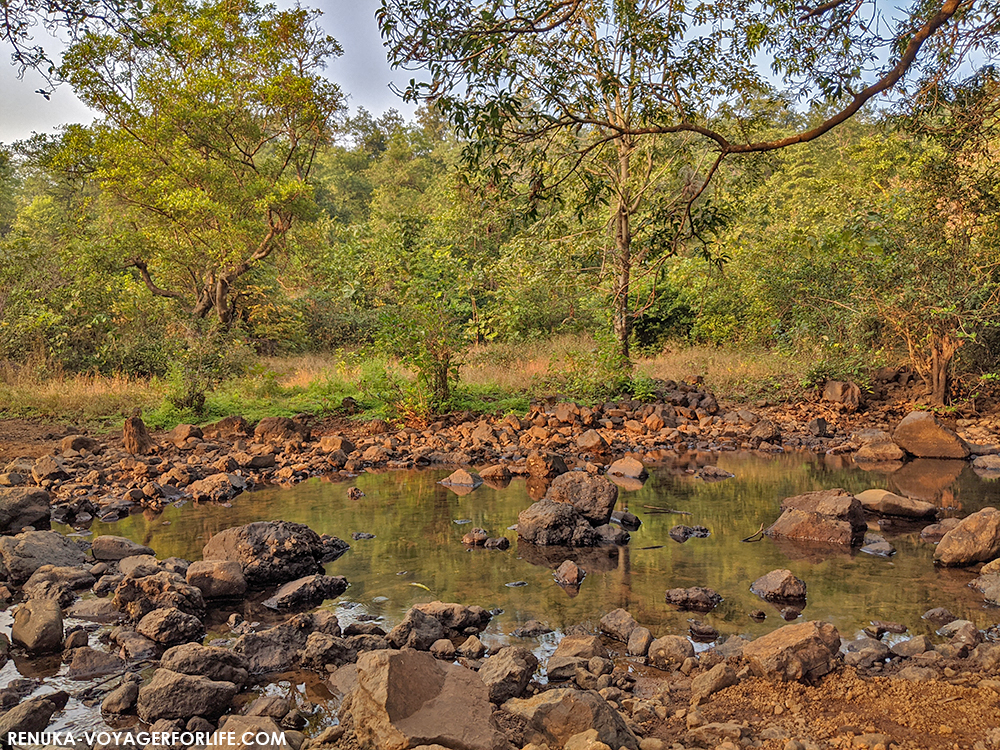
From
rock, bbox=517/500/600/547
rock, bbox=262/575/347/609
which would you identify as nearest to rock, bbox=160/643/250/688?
rock, bbox=262/575/347/609

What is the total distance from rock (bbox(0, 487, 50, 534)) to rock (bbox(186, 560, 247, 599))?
299 centimetres

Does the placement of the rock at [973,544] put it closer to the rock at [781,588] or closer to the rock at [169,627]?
the rock at [781,588]

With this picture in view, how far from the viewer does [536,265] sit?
1515 cm

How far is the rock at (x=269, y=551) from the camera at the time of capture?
19.2 ft

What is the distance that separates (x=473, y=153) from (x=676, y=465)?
19.3 ft

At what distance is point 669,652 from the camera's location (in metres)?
4.16

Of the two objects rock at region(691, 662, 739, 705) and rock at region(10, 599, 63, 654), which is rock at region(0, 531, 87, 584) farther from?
rock at region(691, 662, 739, 705)

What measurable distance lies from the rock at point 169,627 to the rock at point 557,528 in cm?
312

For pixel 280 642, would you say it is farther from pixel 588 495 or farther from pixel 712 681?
pixel 588 495

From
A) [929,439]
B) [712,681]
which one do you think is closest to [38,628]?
[712,681]

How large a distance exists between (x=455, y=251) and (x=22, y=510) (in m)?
18.8

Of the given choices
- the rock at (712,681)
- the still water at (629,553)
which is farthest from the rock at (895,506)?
the rock at (712,681)

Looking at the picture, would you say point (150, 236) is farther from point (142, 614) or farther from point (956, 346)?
point (956, 346)

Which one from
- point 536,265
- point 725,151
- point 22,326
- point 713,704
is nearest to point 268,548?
point 713,704
